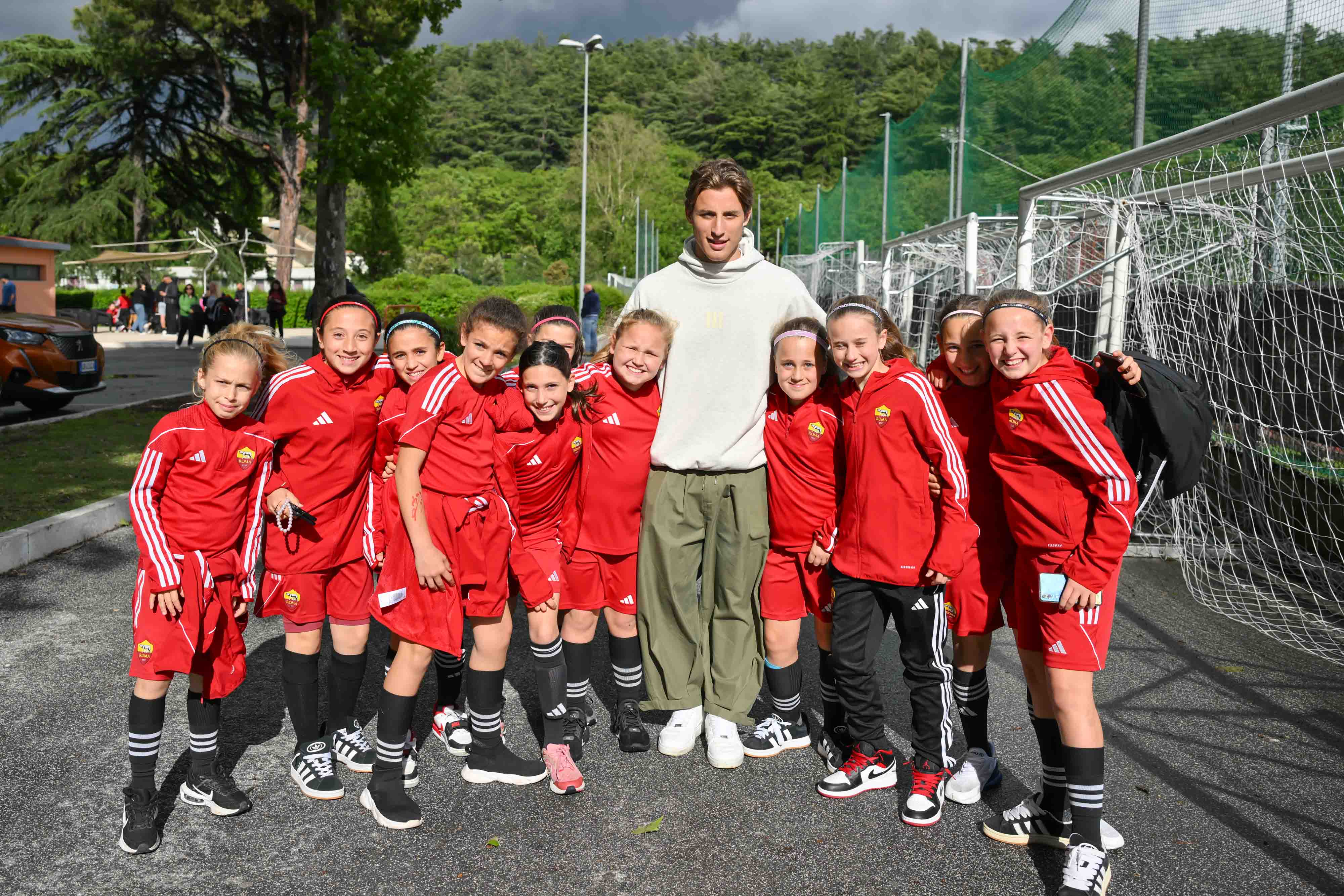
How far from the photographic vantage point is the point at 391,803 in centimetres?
316

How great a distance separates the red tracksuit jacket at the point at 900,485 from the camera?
323cm

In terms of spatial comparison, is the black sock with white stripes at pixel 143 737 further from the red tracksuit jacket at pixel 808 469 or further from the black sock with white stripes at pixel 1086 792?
the black sock with white stripes at pixel 1086 792

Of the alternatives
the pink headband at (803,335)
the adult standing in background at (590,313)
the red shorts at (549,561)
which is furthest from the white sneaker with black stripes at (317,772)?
the adult standing in background at (590,313)

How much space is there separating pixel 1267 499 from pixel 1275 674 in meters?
1.46

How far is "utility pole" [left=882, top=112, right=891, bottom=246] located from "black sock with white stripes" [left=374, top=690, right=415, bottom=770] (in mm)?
14585

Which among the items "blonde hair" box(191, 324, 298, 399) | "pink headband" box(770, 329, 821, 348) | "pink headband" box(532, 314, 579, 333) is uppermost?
"pink headband" box(532, 314, 579, 333)

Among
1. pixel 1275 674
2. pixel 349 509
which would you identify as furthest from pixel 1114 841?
pixel 349 509

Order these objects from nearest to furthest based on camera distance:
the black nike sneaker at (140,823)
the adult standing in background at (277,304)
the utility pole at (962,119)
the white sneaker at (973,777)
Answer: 1. the black nike sneaker at (140,823)
2. the white sneaker at (973,777)
3. the utility pole at (962,119)
4. the adult standing in background at (277,304)

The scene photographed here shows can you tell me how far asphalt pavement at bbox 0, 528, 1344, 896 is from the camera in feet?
9.30

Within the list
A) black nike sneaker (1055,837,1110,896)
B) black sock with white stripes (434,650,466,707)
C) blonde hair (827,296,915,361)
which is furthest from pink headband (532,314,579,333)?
black nike sneaker (1055,837,1110,896)

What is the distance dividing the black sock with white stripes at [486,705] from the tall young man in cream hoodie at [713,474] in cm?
63

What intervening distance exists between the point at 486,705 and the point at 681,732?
2.61ft

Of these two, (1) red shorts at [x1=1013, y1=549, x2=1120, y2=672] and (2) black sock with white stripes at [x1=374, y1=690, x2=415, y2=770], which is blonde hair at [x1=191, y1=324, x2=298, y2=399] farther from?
(1) red shorts at [x1=1013, y1=549, x2=1120, y2=672]

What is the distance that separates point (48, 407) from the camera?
11.9 meters
